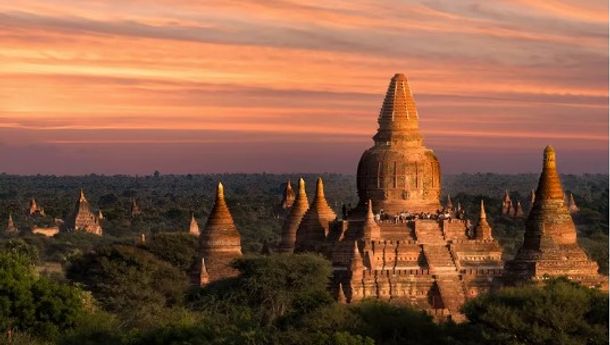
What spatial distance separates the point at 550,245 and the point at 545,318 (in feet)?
34.7

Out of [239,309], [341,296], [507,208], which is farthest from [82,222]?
[341,296]

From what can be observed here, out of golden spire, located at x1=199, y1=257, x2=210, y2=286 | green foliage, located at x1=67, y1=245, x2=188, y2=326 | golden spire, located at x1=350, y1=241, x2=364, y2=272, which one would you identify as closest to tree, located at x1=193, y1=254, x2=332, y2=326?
golden spire, located at x1=350, y1=241, x2=364, y2=272

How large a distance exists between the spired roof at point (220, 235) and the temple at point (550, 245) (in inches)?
383

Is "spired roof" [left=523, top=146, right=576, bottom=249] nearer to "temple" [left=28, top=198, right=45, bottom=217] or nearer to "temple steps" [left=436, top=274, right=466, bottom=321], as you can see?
"temple steps" [left=436, top=274, right=466, bottom=321]

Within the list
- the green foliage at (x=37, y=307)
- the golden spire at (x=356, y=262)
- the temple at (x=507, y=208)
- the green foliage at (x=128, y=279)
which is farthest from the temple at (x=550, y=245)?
the temple at (x=507, y=208)

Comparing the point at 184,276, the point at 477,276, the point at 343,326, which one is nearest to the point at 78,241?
the point at 184,276

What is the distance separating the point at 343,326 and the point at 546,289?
430 cm

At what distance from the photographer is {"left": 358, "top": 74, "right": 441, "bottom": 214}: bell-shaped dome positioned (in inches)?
2021

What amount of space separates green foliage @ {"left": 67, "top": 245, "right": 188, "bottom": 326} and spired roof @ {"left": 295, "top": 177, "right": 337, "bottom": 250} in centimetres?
366

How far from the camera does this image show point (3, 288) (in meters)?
40.6

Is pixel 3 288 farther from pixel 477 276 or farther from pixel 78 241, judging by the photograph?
pixel 78 241

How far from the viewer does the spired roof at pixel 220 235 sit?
51.3 meters

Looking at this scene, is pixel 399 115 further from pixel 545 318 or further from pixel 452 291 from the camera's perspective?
pixel 545 318

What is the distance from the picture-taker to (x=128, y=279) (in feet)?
164
